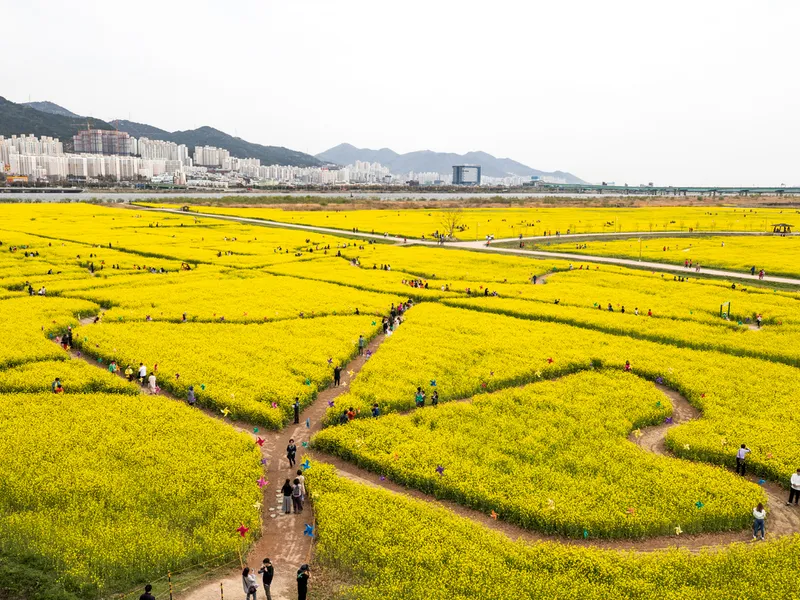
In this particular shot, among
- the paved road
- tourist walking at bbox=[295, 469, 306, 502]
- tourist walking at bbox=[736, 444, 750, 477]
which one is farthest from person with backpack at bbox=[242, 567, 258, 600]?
the paved road

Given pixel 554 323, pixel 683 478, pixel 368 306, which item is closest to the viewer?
pixel 683 478

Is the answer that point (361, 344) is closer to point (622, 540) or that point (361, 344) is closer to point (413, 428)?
point (413, 428)

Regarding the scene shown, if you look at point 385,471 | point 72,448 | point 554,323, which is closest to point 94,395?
point 72,448

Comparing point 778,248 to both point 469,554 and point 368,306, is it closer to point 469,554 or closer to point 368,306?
point 368,306

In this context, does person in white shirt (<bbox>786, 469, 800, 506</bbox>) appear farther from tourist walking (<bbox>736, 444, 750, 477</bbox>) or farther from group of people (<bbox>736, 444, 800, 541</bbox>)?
tourist walking (<bbox>736, 444, 750, 477</bbox>)

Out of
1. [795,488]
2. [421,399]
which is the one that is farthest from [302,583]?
[795,488]

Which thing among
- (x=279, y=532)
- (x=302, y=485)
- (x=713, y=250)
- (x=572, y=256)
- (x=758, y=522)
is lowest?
(x=279, y=532)

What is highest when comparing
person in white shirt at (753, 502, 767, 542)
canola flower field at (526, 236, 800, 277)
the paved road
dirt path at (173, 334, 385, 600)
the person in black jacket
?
canola flower field at (526, 236, 800, 277)

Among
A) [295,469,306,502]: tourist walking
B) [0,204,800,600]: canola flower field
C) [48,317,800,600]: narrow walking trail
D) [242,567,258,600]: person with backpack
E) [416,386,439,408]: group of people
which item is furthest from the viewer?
[416,386,439,408]: group of people
